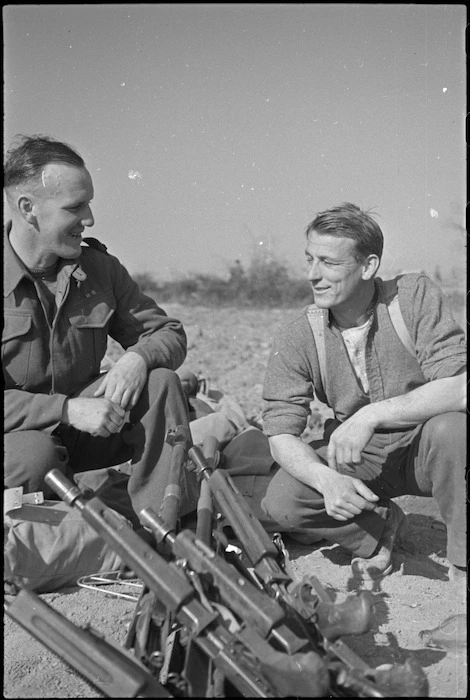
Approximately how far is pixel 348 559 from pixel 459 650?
0.98 m

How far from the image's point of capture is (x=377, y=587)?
3463 millimetres

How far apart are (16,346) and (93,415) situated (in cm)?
48

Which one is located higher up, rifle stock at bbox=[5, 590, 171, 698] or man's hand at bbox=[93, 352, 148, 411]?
man's hand at bbox=[93, 352, 148, 411]

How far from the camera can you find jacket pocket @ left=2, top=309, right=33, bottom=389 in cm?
363

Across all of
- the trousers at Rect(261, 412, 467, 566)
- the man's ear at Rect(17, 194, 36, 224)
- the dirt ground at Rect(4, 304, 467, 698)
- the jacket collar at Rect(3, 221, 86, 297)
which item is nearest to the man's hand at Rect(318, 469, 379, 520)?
the trousers at Rect(261, 412, 467, 566)

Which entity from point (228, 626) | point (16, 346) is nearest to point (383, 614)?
point (228, 626)

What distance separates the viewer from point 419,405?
342 centimetres

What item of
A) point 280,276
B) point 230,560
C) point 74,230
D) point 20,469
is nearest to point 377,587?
point 230,560

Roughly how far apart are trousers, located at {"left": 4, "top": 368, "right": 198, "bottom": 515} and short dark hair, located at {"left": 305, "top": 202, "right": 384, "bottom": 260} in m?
0.96

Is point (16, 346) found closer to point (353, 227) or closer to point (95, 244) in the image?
point (95, 244)

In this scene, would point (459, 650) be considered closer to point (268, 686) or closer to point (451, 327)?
point (268, 686)

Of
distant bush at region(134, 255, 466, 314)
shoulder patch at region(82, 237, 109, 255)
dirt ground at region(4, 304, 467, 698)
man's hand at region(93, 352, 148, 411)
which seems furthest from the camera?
distant bush at region(134, 255, 466, 314)

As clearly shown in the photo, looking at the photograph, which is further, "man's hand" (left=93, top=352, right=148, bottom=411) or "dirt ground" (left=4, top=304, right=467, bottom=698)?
"man's hand" (left=93, top=352, right=148, bottom=411)

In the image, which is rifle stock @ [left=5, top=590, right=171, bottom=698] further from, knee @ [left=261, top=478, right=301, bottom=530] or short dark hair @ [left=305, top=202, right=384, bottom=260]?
short dark hair @ [left=305, top=202, right=384, bottom=260]
